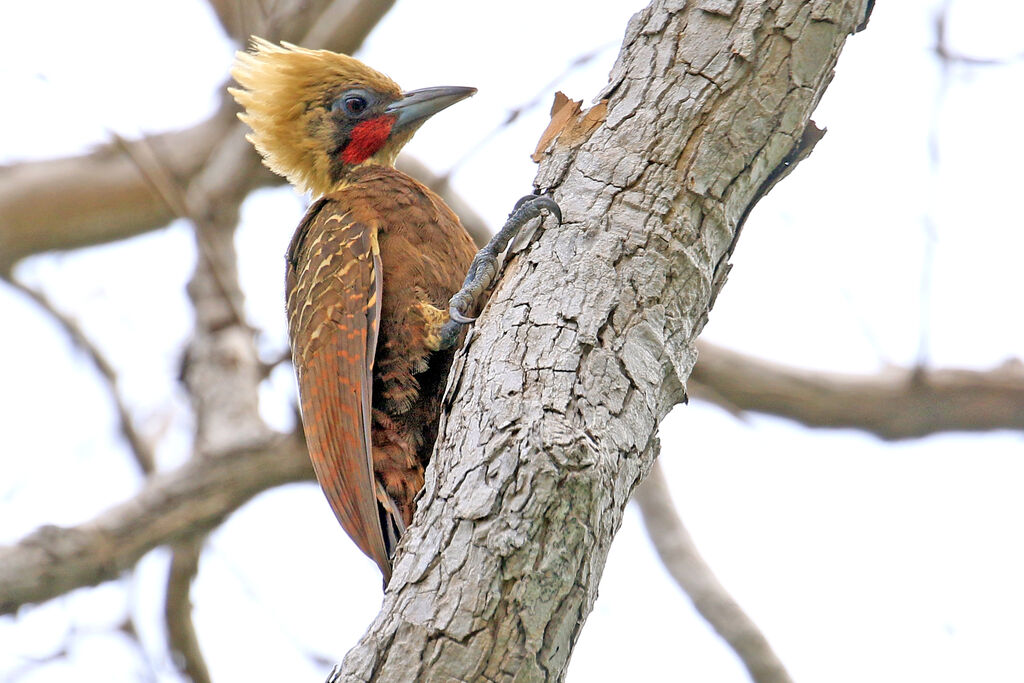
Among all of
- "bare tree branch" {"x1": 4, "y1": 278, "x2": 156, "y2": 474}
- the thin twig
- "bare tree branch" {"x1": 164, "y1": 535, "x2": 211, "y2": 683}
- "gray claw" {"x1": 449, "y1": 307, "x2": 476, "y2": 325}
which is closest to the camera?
"gray claw" {"x1": 449, "y1": 307, "x2": 476, "y2": 325}

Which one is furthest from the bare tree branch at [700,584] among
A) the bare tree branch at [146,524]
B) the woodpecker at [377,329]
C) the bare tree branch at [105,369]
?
the bare tree branch at [105,369]

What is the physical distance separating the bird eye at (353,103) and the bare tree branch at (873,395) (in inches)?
94.2

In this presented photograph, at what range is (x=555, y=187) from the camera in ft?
9.04

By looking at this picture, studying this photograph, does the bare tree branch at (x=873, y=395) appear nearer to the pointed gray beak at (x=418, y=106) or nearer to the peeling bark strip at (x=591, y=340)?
the pointed gray beak at (x=418, y=106)

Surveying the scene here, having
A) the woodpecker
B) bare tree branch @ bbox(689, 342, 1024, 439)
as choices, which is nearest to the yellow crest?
the woodpecker

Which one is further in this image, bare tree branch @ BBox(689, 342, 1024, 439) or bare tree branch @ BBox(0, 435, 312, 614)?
bare tree branch @ BBox(689, 342, 1024, 439)

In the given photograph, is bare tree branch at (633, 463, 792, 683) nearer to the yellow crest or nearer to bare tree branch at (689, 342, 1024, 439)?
bare tree branch at (689, 342, 1024, 439)

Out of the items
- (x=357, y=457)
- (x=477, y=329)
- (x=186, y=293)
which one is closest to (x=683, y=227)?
(x=477, y=329)

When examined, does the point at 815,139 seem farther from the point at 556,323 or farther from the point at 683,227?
the point at 556,323

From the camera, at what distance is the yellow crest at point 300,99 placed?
468 cm

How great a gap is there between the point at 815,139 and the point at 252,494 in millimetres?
3046

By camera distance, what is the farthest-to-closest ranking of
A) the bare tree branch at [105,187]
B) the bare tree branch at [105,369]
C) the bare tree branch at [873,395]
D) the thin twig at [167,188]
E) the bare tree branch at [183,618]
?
the bare tree branch at [873,395]
the bare tree branch at [105,369]
the bare tree branch at [105,187]
the bare tree branch at [183,618]
the thin twig at [167,188]

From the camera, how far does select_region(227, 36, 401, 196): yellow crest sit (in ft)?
15.3

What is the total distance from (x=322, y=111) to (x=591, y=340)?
2729 millimetres
